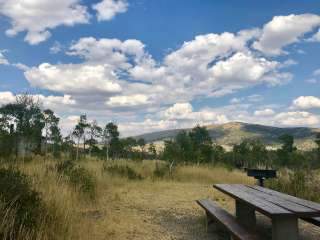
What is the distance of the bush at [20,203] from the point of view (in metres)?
3.72

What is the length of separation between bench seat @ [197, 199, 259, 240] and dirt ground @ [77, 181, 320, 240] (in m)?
0.31

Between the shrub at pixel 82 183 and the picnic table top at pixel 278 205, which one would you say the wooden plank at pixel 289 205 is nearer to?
the picnic table top at pixel 278 205

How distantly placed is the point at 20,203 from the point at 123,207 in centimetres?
369

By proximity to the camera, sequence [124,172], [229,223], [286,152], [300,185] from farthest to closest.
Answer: [286,152], [124,172], [300,185], [229,223]

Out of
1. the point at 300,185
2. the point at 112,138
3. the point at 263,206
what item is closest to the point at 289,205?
the point at 263,206

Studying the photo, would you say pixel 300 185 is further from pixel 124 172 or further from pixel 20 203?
pixel 20 203

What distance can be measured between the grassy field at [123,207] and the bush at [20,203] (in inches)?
7.3

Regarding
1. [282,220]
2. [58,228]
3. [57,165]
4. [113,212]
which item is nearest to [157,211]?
[113,212]

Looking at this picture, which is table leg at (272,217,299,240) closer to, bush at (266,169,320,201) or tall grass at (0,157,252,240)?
tall grass at (0,157,252,240)

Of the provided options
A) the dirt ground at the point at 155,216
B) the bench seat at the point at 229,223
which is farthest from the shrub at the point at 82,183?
the bench seat at the point at 229,223

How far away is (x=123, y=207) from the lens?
7676 mm

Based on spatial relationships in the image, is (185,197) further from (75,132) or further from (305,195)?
(75,132)

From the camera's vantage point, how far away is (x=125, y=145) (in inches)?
2069

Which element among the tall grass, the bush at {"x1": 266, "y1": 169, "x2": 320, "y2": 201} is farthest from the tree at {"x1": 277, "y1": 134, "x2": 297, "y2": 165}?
the bush at {"x1": 266, "y1": 169, "x2": 320, "y2": 201}
